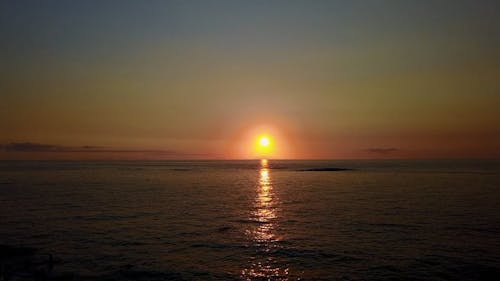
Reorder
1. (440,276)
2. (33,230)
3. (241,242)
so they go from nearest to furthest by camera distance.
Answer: (440,276) < (241,242) < (33,230)

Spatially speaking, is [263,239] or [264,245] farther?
[263,239]

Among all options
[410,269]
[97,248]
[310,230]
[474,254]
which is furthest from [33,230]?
[474,254]

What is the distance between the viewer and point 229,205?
56344 millimetres

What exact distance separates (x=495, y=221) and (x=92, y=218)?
45018 mm

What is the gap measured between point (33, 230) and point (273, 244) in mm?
23460

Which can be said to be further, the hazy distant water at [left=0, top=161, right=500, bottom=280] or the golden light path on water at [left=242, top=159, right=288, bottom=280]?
the hazy distant water at [left=0, top=161, right=500, bottom=280]

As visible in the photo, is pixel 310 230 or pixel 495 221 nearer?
pixel 310 230

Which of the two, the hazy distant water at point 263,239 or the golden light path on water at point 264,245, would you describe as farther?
the hazy distant water at point 263,239

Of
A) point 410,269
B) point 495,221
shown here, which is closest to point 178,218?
point 410,269

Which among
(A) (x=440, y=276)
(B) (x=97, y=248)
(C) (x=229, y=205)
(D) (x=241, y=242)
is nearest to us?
(A) (x=440, y=276)

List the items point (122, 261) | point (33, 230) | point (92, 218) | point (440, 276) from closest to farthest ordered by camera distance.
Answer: point (440, 276) < point (122, 261) < point (33, 230) < point (92, 218)

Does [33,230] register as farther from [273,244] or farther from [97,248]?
[273,244]

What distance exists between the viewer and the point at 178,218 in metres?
43.9

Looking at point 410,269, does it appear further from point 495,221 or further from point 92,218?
point 92,218
